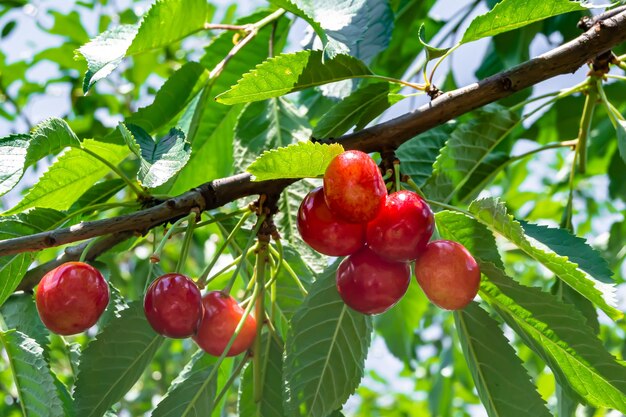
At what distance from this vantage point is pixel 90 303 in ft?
3.63

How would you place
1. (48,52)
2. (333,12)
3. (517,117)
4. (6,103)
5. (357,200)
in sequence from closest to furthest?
(357,200)
(333,12)
(517,117)
(48,52)
(6,103)

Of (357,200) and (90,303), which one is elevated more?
(357,200)

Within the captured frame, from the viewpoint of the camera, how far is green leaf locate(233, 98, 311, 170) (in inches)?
68.4

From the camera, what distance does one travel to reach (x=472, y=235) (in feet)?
3.72

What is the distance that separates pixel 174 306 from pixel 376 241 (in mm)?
301

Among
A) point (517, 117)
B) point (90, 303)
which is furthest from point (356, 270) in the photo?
point (517, 117)

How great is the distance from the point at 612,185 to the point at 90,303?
170 centimetres

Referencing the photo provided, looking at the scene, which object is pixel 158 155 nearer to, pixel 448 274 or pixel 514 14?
pixel 448 274

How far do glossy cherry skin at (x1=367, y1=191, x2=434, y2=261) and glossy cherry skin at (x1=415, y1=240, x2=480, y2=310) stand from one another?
0.9 inches

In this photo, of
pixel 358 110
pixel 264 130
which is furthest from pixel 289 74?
pixel 264 130

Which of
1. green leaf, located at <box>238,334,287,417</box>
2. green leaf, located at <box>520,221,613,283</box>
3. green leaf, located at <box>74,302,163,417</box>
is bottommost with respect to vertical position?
green leaf, located at <box>238,334,287,417</box>

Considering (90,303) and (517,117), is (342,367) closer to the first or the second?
(90,303)

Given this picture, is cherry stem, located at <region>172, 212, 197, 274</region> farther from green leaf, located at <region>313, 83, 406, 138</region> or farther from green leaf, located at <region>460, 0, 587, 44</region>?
green leaf, located at <region>460, 0, 587, 44</region>

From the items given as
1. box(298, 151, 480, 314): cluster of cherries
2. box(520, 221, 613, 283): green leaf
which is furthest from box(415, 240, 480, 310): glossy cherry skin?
box(520, 221, 613, 283): green leaf
